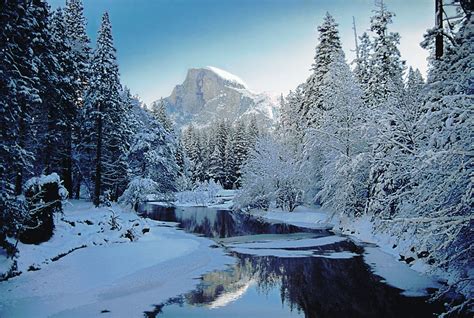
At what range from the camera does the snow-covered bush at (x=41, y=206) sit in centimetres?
1452

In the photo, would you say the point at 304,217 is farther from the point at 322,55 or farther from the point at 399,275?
the point at 399,275

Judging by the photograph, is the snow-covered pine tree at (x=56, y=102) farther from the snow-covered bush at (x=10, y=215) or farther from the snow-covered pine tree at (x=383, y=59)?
the snow-covered pine tree at (x=383, y=59)

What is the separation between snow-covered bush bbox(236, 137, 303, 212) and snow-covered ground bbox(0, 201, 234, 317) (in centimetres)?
1899

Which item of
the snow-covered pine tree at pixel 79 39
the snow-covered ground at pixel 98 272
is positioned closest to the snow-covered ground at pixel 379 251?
the snow-covered ground at pixel 98 272

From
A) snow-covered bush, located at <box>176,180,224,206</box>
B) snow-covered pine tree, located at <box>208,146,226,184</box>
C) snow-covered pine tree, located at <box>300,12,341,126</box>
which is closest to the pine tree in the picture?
snow-covered pine tree, located at <box>208,146,226,184</box>

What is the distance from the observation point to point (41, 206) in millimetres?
14430

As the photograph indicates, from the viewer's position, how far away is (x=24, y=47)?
45.7 ft

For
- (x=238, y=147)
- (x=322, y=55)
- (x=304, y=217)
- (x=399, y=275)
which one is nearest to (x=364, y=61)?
(x=322, y=55)

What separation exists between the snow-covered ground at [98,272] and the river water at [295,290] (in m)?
1.01

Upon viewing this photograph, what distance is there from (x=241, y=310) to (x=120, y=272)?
20.1 ft

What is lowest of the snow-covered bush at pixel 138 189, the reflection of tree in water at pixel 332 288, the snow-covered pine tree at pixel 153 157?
the reflection of tree in water at pixel 332 288

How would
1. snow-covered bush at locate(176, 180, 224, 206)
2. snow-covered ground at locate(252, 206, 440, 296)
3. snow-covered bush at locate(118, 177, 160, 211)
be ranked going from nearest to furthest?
snow-covered ground at locate(252, 206, 440, 296)
snow-covered bush at locate(118, 177, 160, 211)
snow-covered bush at locate(176, 180, 224, 206)

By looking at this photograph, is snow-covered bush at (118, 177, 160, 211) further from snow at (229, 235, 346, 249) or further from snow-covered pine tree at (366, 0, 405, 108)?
snow-covered pine tree at (366, 0, 405, 108)

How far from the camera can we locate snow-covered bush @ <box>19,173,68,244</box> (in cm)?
1452
